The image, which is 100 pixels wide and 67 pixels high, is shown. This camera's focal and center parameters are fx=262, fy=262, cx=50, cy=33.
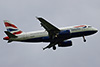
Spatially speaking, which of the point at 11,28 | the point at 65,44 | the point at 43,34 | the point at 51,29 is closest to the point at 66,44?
the point at 65,44

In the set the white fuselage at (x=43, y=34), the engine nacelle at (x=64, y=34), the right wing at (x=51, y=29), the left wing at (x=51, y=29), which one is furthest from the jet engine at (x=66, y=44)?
the right wing at (x=51, y=29)

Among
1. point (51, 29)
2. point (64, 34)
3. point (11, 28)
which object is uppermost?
point (51, 29)

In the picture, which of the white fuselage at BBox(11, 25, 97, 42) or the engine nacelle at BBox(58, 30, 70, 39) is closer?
the engine nacelle at BBox(58, 30, 70, 39)

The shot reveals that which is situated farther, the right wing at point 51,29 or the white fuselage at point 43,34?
the white fuselage at point 43,34

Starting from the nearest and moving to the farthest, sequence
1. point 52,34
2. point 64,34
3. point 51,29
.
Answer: point 64,34, point 51,29, point 52,34

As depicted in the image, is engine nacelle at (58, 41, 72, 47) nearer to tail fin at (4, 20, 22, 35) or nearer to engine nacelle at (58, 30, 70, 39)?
engine nacelle at (58, 30, 70, 39)

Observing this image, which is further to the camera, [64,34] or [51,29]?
[51,29]

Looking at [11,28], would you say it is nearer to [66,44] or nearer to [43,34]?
[43,34]

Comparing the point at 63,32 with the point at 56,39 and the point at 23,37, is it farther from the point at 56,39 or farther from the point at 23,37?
the point at 23,37

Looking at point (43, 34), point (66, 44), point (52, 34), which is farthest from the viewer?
point (66, 44)

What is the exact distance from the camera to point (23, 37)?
7750 centimetres

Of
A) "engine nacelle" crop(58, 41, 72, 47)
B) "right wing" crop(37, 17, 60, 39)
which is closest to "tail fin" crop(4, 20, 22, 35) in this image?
"right wing" crop(37, 17, 60, 39)

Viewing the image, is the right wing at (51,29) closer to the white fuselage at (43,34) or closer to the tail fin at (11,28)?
the white fuselage at (43,34)

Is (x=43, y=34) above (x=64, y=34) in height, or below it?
below
